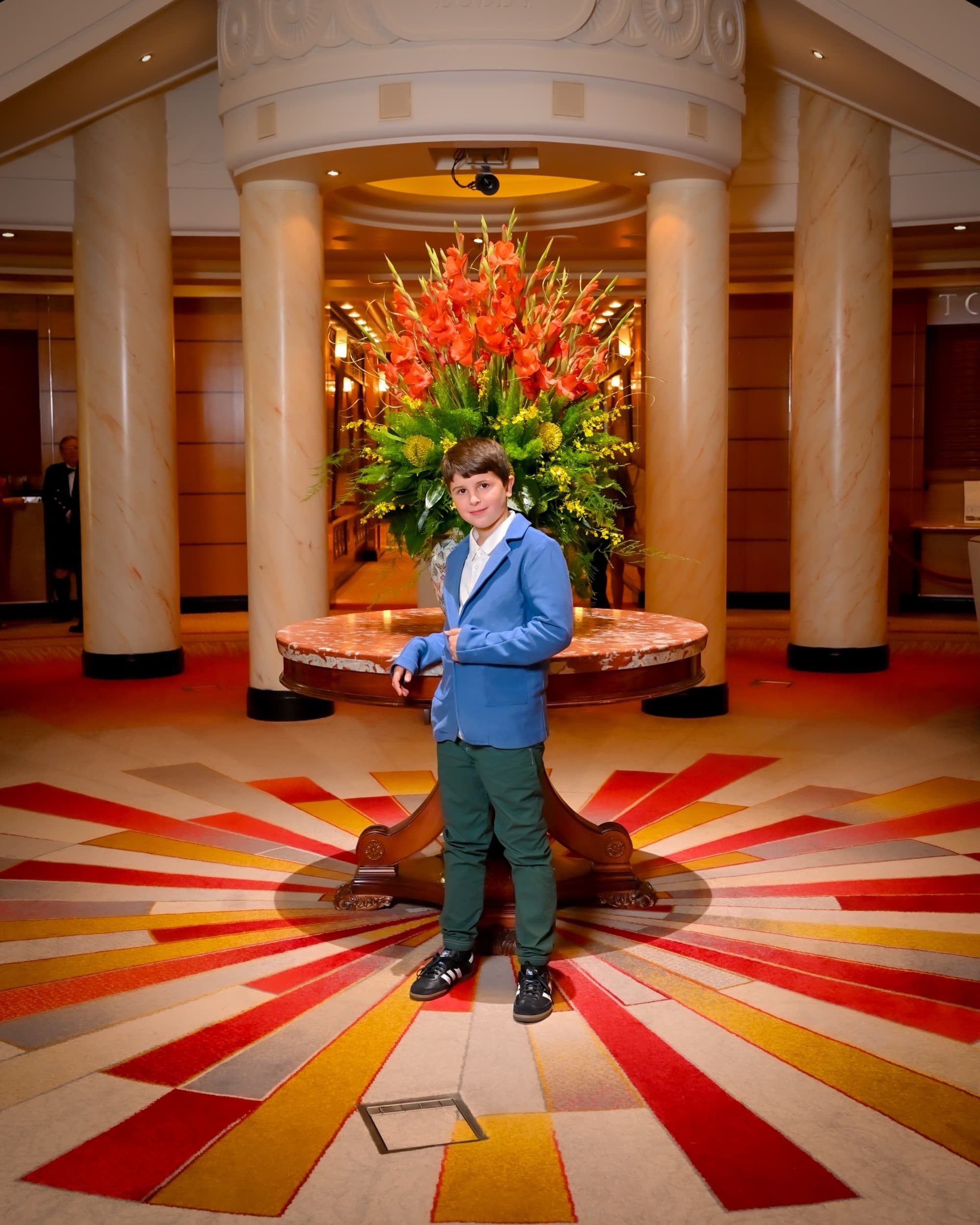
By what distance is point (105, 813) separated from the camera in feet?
17.7

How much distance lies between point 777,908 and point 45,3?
5772mm

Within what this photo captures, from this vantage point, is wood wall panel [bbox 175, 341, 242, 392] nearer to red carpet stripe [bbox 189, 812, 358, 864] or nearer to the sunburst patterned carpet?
the sunburst patterned carpet

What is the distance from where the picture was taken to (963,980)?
355 cm

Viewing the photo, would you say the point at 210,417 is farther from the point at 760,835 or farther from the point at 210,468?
the point at 760,835

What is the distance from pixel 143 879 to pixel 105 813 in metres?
1.00

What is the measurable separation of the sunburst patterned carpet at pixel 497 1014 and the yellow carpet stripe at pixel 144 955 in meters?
0.01

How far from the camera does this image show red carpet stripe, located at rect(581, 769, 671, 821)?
5336mm

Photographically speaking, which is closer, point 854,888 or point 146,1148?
point 146,1148

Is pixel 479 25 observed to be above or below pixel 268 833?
above

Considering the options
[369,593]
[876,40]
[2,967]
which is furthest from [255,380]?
[369,593]

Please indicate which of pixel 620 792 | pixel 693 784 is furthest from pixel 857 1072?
pixel 693 784

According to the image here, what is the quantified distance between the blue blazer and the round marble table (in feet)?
0.41

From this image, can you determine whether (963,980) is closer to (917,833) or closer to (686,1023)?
(686,1023)

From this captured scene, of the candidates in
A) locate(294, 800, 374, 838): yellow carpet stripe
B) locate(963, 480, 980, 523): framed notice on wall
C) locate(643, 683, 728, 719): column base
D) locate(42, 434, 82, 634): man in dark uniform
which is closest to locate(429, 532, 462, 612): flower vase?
locate(294, 800, 374, 838): yellow carpet stripe
